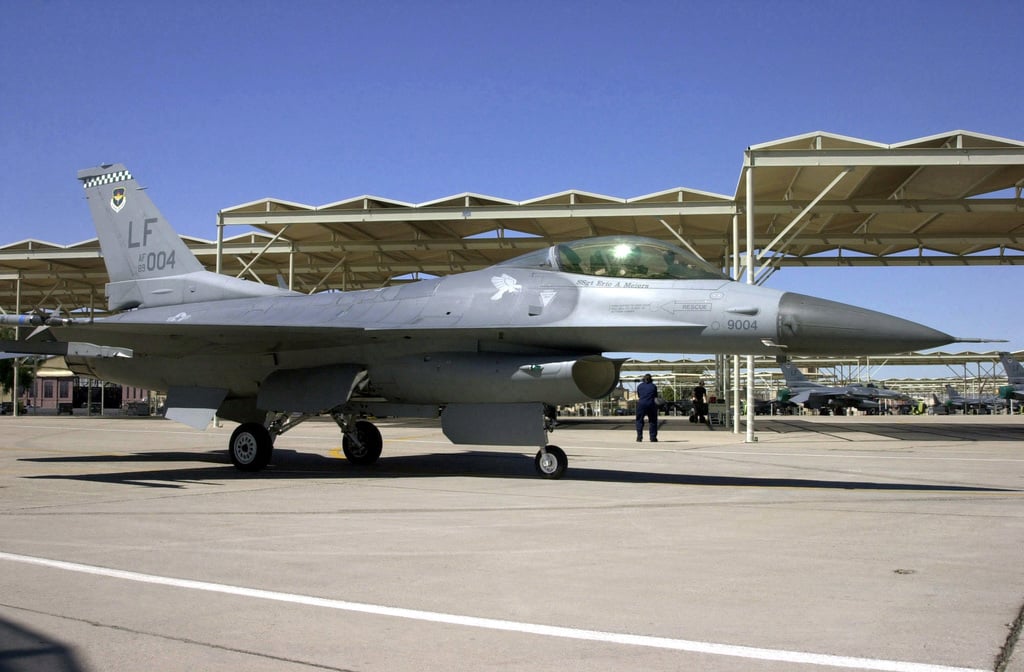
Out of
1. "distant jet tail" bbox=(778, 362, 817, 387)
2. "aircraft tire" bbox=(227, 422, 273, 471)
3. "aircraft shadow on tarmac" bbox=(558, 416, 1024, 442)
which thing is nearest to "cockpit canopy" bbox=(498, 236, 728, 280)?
"aircraft tire" bbox=(227, 422, 273, 471)

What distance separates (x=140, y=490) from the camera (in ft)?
29.3

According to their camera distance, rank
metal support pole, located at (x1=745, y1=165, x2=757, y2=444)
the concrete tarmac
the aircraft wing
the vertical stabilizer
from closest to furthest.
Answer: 1. the concrete tarmac
2. the aircraft wing
3. the vertical stabilizer
4. metal support pole, located at (x1=745, y1=165, x2=757, y2=444)

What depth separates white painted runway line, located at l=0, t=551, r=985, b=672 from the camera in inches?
122

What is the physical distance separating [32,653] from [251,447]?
27.0ft

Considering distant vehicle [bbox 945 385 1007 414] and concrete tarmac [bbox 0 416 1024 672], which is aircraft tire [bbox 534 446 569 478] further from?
distant vehicle [bbox 945 385 1007 414]

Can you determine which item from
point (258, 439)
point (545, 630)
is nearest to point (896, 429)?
point (258, 439)

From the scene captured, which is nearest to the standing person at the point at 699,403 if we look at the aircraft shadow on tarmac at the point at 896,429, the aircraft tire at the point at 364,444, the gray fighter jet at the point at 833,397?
the aircraft shadow on tarmac at the point at 896,429

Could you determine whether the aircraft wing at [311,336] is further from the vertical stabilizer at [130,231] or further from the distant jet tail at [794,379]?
the distant jet tail at [794,379]

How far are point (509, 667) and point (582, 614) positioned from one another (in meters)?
0.82

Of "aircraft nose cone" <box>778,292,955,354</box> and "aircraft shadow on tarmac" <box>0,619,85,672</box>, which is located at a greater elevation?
"aircraft nose cone" <box>778,292,955,354</box>

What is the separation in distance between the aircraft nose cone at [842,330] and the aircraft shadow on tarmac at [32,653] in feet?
24.1

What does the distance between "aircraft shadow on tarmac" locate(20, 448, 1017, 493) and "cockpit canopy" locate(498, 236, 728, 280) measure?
2442 millimetres

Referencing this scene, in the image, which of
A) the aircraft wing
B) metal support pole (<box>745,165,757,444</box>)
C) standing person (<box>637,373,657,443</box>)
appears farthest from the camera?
standing person (<box>637,373,657,443</box>)

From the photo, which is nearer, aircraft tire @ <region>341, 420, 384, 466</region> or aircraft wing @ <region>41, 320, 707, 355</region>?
aircraft wing @ <region>41, 320, 707, 355</region>
